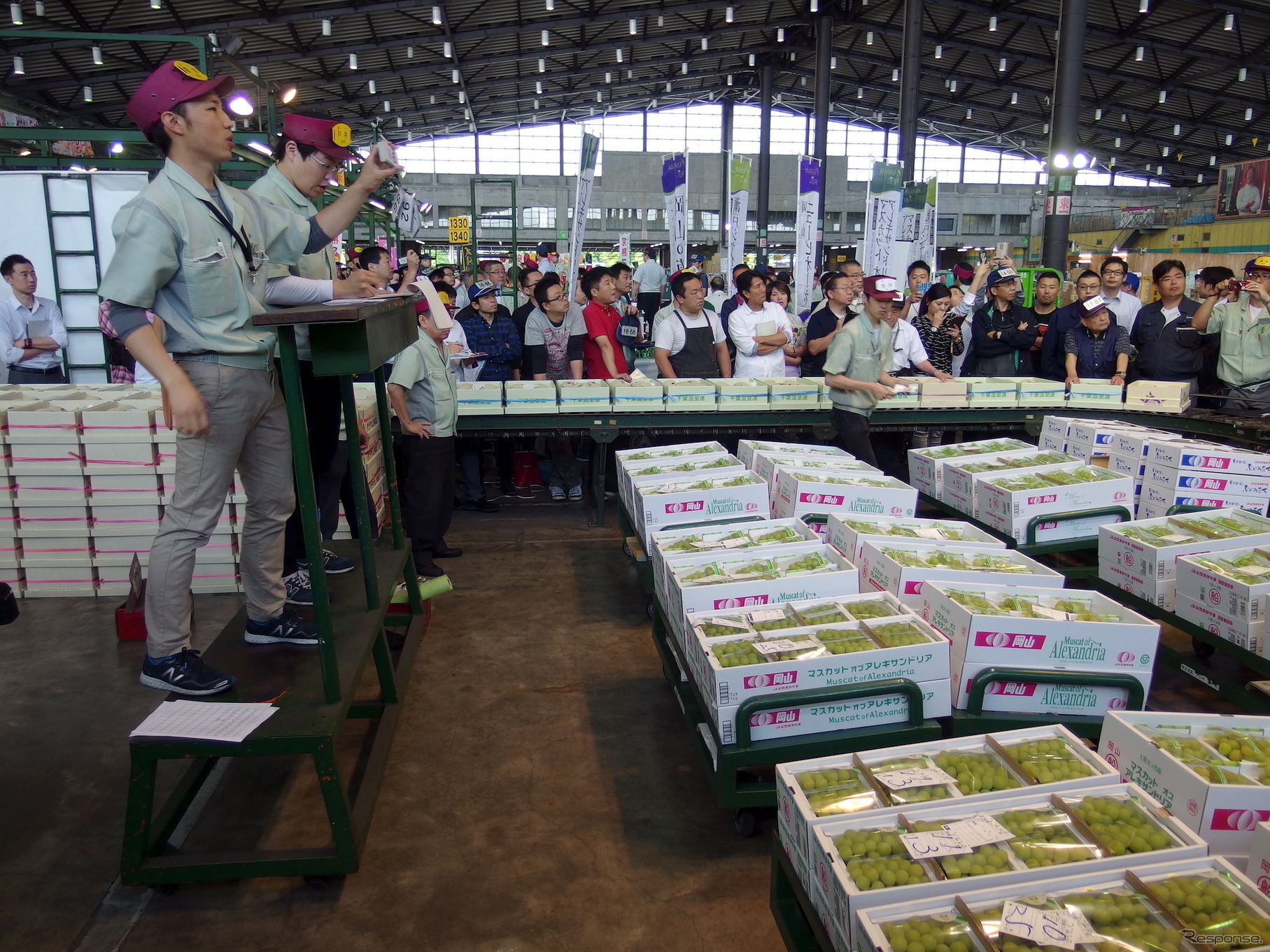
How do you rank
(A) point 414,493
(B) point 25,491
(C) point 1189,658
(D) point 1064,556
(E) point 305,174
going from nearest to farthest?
(E) point 305,174 < (C) point 1189,658 < (B) point 25,491 < (A) point 414,493 < (D) point 1064,556

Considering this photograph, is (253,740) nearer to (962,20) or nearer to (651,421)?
(651,421)

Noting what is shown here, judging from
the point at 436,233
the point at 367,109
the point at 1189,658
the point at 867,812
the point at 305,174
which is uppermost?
the point at 367,109

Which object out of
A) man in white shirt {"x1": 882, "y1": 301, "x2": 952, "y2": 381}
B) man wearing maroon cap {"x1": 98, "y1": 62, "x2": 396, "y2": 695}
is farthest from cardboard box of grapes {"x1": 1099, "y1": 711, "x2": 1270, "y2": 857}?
man in white shirt {"x1": 882, "y1": 301, "x2": 952, "y2": 381}

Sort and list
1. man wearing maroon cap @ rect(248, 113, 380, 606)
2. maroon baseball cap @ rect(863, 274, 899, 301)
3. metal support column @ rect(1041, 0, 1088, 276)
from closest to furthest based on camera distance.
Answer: man wearing maroon cap @ rect(248, 113, 380, 606), maroon baseball cap @ rect(863, 274, 899, 301), metal support column @ rect(1041, 0, 1088, 276)

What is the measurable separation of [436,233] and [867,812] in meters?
34.0

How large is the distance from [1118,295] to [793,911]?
6.59m

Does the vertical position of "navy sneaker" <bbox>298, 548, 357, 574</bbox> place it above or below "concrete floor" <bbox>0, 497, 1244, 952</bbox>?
above

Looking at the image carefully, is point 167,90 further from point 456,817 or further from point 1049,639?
point 1049,639

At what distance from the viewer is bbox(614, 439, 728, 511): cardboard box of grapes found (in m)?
4.79

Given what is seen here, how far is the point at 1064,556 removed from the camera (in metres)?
5.37

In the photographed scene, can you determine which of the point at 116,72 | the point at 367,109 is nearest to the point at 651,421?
the point at 116,72

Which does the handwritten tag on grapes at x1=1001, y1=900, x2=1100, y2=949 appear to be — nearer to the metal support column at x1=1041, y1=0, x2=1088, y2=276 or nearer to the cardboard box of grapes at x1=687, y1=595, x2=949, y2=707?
the cardboard box of grapes at x1=687, y1=595, x2=949, y2=707

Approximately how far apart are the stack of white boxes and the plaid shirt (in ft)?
16.2

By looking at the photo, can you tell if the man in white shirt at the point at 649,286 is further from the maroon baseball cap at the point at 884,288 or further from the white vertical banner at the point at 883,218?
the maroon baseball cap at the point at 884,288
